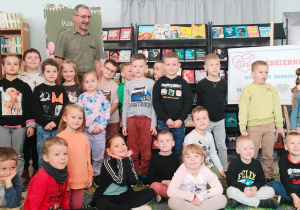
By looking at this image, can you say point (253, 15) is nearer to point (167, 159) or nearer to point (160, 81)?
point (160, 81)

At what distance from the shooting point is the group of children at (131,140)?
7.59 ft

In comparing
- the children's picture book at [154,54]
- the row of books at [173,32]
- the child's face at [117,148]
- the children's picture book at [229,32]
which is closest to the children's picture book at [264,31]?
the children's picture book at [229,32]

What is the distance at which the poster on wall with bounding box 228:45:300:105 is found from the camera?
3.88 m

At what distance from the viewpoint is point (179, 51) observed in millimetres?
5461

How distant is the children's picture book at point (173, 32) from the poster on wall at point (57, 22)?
50.2 inches

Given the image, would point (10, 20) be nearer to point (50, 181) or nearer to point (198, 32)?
point (198, 32)

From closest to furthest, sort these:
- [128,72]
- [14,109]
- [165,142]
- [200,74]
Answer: [165,142] < [14,109] < [128,72] < [200,74]

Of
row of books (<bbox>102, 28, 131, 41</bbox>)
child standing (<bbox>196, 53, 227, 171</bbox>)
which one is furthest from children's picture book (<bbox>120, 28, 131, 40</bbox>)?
child standing (<bbox>196, 53, 227, 171</bbox>)

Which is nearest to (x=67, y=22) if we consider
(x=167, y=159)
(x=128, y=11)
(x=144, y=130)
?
(x=128, y=11)

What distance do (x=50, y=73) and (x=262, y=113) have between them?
2.27 metres

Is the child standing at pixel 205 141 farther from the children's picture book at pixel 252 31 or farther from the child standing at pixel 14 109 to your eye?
the children's picture book at pixel 252 31

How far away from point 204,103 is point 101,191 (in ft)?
5.22

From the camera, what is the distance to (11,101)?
3.04 meters

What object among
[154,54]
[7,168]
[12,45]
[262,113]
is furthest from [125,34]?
[7,168]
